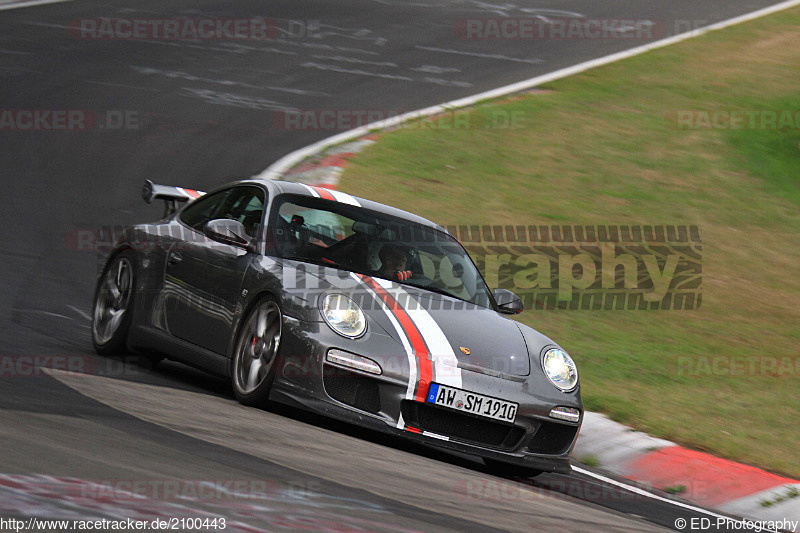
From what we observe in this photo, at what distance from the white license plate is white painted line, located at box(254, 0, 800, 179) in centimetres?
604

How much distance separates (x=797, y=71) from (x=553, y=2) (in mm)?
6613

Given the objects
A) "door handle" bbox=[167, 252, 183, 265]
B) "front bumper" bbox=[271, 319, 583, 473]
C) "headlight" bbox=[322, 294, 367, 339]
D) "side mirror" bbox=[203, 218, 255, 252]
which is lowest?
"front bumper" bbox=[271, 319, 583, 473]

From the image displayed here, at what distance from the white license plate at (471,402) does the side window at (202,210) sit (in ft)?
7.99

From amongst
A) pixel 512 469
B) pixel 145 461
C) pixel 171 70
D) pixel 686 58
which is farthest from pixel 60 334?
pixel 686 58

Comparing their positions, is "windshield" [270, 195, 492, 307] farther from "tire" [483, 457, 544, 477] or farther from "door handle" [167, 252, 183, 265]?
"tire" [483, 457, 544, 477]

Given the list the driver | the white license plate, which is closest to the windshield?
the driver

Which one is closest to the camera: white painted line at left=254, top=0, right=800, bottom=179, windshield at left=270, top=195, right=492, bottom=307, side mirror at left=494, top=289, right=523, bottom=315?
windshield at left=270, top=195, right=492, bottom=307

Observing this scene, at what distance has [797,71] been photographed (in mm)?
21516

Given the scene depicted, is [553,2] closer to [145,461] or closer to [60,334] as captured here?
[60,334]

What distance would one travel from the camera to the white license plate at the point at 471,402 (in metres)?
5.94

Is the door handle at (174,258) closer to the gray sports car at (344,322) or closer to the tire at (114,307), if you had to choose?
the gray sports car at (344,322)

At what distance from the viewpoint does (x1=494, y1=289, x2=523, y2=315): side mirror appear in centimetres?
735

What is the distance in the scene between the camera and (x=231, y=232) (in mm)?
6934

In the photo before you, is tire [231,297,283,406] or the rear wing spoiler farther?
the rear wing spoiler
